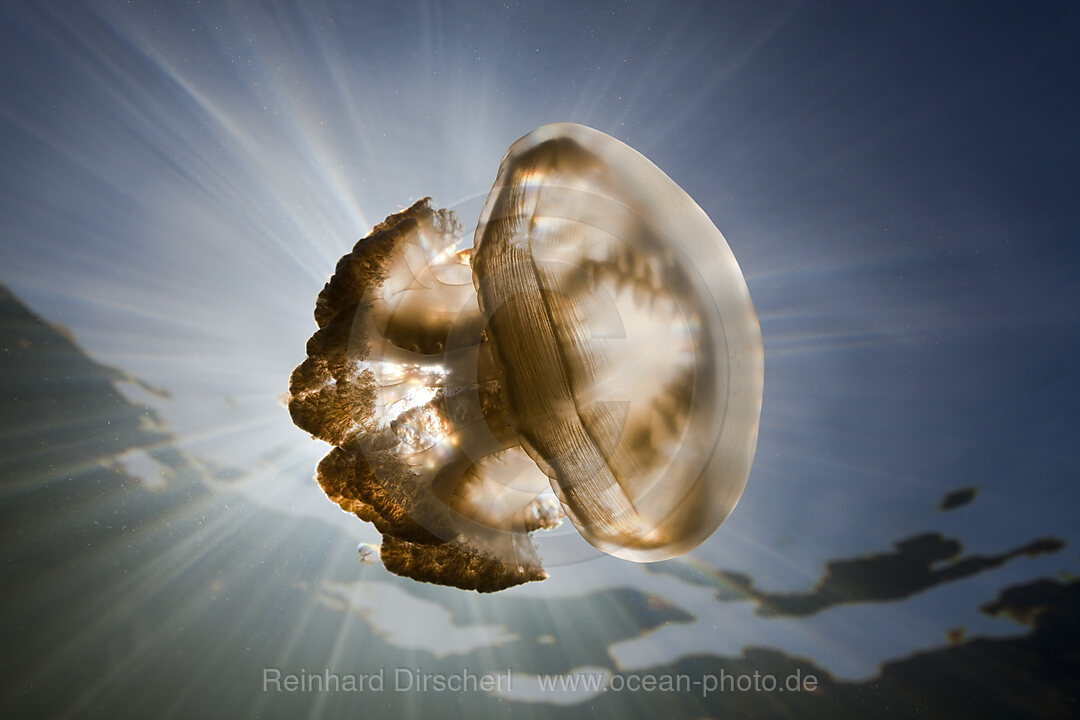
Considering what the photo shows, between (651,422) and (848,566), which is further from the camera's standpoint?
(848,566)

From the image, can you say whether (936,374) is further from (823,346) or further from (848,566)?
(848,566)

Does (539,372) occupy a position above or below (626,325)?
below

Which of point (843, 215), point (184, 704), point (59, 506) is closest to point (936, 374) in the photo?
point (843, 215)
